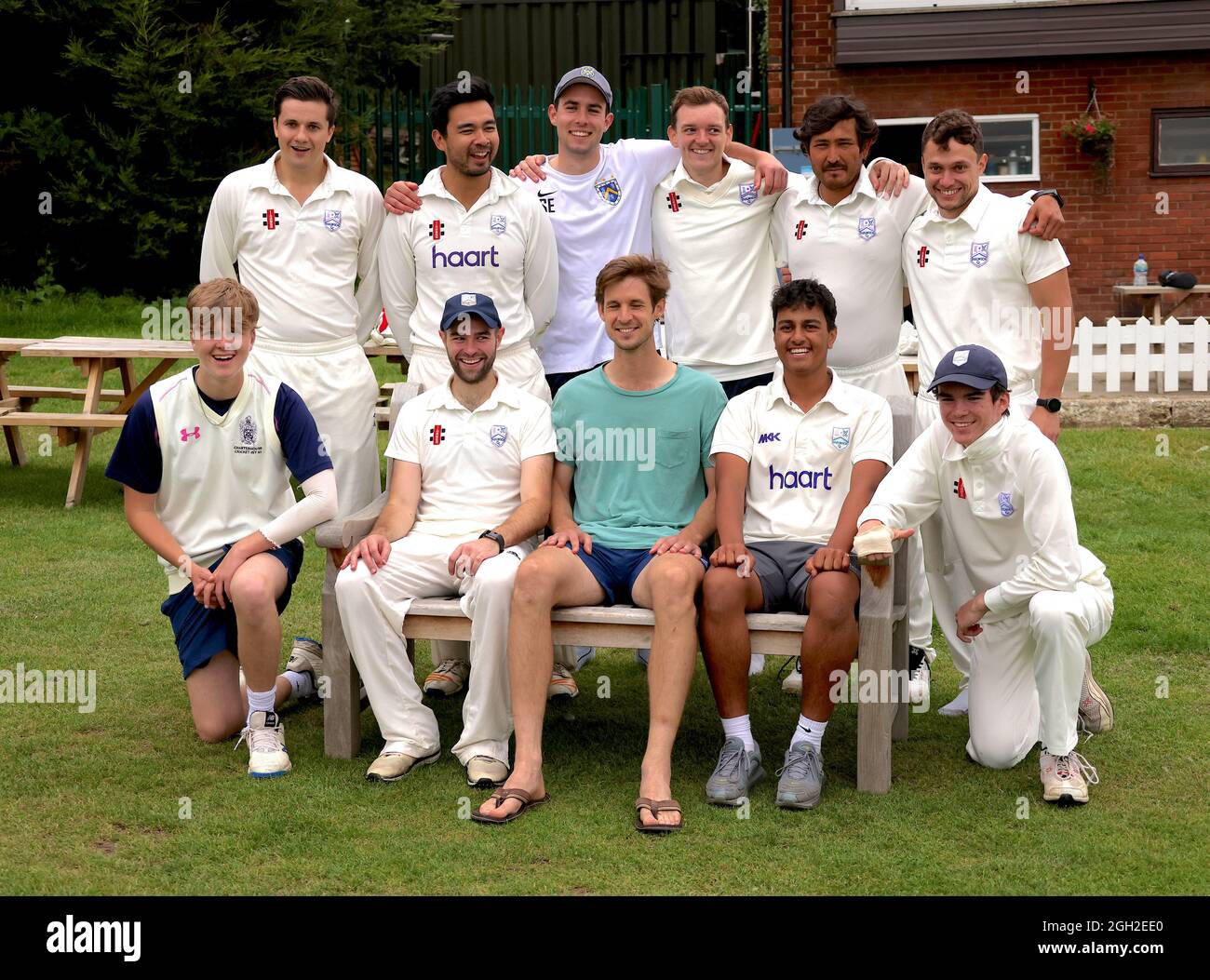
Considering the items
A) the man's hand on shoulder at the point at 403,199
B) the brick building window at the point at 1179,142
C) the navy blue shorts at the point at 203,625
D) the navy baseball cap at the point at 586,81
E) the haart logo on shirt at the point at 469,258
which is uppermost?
the brick building window at the point at 1179,142

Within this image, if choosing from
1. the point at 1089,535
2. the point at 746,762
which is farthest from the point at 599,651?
the point at 1089,535

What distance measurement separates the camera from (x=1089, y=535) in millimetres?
7977

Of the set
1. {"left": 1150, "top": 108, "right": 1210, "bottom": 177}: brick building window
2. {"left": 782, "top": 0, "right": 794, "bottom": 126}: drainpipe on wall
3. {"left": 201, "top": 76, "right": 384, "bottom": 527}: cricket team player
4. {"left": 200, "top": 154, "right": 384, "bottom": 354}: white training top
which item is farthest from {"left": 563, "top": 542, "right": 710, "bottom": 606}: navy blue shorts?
{"left": 1150, "top": 108, "right": 1210, "bottom": 177}: brick building window

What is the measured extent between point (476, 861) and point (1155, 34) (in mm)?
13333

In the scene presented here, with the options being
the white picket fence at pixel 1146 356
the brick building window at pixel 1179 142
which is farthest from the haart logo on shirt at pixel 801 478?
the brick building window at pixel 1179 142

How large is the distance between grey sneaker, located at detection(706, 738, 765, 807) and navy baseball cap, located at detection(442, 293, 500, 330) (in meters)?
1.64

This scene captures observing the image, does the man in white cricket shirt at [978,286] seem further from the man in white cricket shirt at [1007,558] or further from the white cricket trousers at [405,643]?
the white cricket trousers at [405,643]

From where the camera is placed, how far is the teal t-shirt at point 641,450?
201 inches

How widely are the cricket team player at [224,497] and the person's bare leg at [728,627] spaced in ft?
4.58

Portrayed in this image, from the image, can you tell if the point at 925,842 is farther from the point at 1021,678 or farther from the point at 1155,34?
the point at 1155,34

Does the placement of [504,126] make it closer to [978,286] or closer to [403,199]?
[403,199]

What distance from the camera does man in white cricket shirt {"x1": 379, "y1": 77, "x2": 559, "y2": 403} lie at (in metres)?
5.57

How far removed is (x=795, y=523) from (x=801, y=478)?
0.15 metres

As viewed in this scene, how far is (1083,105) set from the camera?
15086 mm
